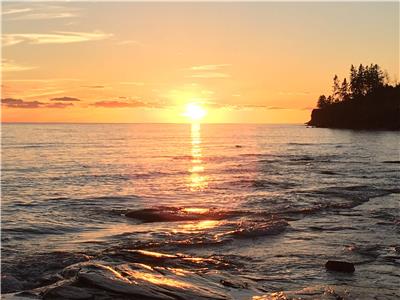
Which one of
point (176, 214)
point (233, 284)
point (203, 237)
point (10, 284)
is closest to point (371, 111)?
point (176, 214)

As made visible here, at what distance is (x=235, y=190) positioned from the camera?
2884 cm

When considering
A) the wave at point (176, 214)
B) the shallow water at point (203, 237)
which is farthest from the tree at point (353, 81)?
the wave at point (176, 214)

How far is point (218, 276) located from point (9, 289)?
4.85 meters

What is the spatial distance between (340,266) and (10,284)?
809 cm

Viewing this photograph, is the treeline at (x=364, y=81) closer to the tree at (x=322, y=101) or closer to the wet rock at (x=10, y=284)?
the tree at (x=322, y=101)

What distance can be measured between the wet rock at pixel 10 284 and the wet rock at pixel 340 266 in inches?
298

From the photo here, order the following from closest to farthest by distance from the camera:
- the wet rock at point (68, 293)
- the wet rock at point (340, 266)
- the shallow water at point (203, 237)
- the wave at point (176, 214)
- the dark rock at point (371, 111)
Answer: the wet rock at point (68, 293) < the shallow water at point (203, 237) < the wet rock at point (340, 266) < the wave at point (176, 214) < the dark rock at point (371, 111)

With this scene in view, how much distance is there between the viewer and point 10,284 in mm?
10984

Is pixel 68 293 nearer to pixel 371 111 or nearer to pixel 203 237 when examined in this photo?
pixel 203 237

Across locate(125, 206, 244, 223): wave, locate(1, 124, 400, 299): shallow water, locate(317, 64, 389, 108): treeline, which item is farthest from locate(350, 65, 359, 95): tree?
locate(125, 206, 244, 223): wave

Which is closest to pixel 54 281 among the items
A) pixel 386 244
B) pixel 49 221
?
pixel 49 221

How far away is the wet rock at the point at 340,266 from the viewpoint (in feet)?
38.8

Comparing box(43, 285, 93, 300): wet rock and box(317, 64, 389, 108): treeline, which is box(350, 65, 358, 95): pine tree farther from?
box(43, 285, 93, 300): wet rock

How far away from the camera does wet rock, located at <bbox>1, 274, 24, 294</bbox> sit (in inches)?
420
